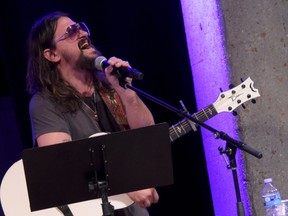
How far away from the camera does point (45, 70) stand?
3.08m

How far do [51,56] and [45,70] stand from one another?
0.28 ft

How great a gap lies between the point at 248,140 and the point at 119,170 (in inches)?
48.9

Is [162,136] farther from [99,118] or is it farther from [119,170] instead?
[99,118]

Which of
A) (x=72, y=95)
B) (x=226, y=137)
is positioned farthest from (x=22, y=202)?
(x=226, y=137)

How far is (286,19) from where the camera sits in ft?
11.2

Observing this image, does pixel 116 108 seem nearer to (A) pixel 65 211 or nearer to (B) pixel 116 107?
(B) pixel 116 107

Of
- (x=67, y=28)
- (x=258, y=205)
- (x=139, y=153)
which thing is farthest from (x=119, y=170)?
(x=258, y=205)

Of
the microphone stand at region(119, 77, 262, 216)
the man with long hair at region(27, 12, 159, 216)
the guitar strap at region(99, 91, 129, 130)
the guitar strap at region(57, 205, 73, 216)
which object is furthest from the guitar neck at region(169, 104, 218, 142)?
the guitar strap at region(57, 205, 73, 216)

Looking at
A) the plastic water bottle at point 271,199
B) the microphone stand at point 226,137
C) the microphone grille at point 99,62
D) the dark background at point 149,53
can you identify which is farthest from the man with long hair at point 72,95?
the plastic water bottle at point 271,199

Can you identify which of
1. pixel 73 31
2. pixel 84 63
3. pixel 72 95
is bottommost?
pixel 72 95

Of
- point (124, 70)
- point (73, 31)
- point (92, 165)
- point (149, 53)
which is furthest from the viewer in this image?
point (149, 53)

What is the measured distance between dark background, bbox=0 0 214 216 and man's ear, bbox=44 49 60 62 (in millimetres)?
569

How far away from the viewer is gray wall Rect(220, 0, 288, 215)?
3311 mm

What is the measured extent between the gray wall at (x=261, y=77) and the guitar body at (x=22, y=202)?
91 cm
